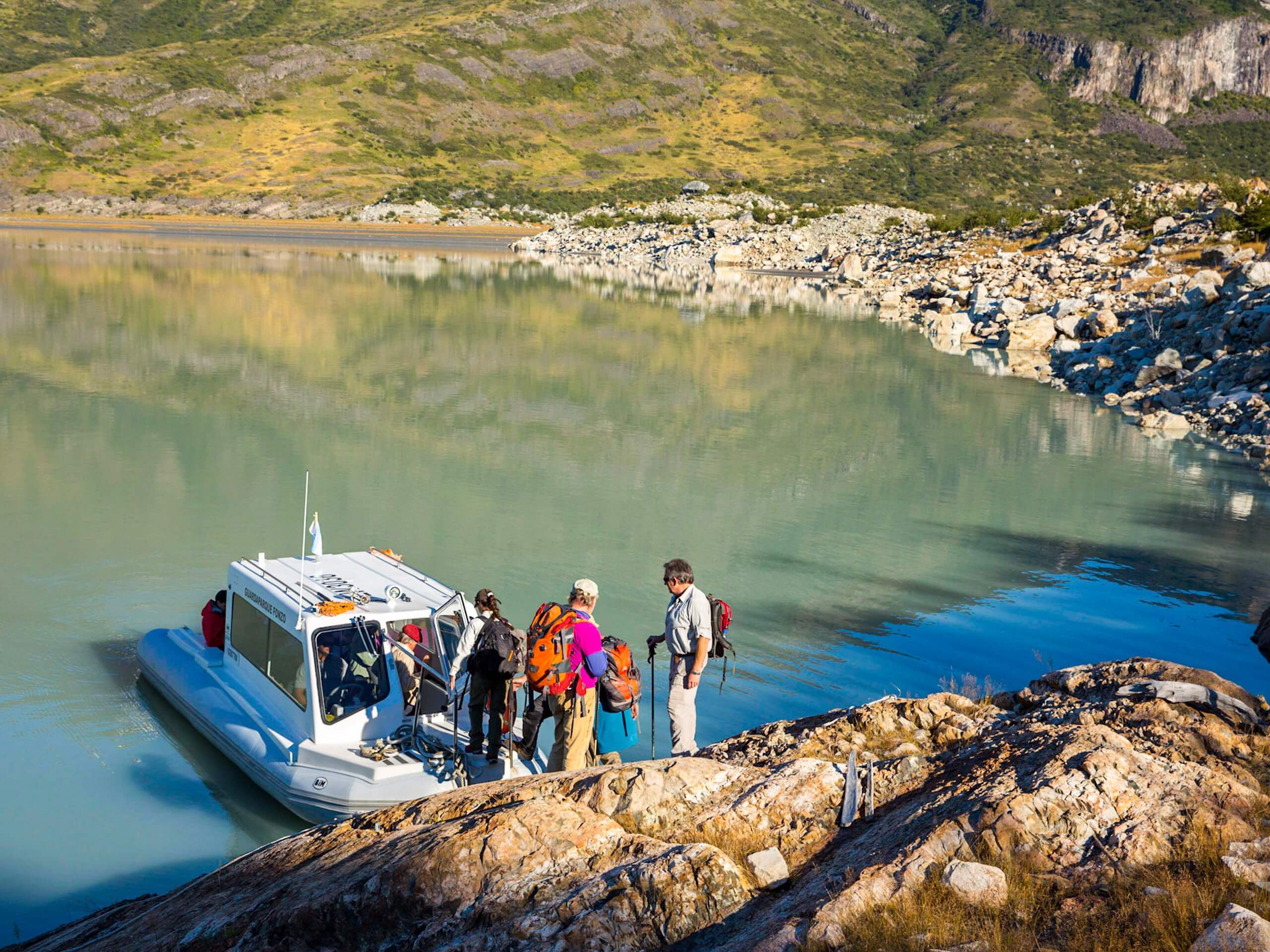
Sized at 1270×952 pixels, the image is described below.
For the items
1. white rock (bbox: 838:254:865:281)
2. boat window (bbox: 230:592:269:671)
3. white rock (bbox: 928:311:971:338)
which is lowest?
boat window (bbox: 230:592:269:671)

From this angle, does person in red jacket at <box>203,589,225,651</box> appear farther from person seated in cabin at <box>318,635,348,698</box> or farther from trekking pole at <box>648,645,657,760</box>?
trekking pole at <box>648,645,657,760</box>

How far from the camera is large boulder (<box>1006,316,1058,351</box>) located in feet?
147

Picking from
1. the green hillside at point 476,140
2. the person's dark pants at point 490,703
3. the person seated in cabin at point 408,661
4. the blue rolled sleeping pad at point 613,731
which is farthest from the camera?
the green hillside at point 476,140

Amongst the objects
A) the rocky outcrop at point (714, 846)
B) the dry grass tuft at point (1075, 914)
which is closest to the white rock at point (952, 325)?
the rocky outcrop at point (714, 846)

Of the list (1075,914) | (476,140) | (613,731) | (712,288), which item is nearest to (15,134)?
(476,140)

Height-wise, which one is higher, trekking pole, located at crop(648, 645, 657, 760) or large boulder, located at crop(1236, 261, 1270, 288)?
large boulder, located at crop(1236, 261, 1270, 288)

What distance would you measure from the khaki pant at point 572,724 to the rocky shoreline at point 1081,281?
74.2 ft

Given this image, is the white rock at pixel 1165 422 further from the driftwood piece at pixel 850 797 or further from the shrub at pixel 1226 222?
the shrub at pixel 1226 222

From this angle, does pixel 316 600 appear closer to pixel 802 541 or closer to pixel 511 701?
pixel 511 701

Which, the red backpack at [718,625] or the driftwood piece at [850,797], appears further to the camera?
the red backpack at [718,625]

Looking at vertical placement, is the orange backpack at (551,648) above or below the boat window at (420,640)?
above

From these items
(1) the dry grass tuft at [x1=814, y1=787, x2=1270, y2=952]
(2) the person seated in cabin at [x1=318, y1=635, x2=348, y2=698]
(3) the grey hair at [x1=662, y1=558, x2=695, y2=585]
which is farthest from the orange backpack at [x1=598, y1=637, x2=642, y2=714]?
(1) the dry grass tuft at [x1=814, y1=787, x2=1270, y2=952]

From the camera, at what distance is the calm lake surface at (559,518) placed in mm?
10602

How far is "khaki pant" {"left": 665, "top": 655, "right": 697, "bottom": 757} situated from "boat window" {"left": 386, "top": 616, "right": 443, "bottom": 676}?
6.86ft
